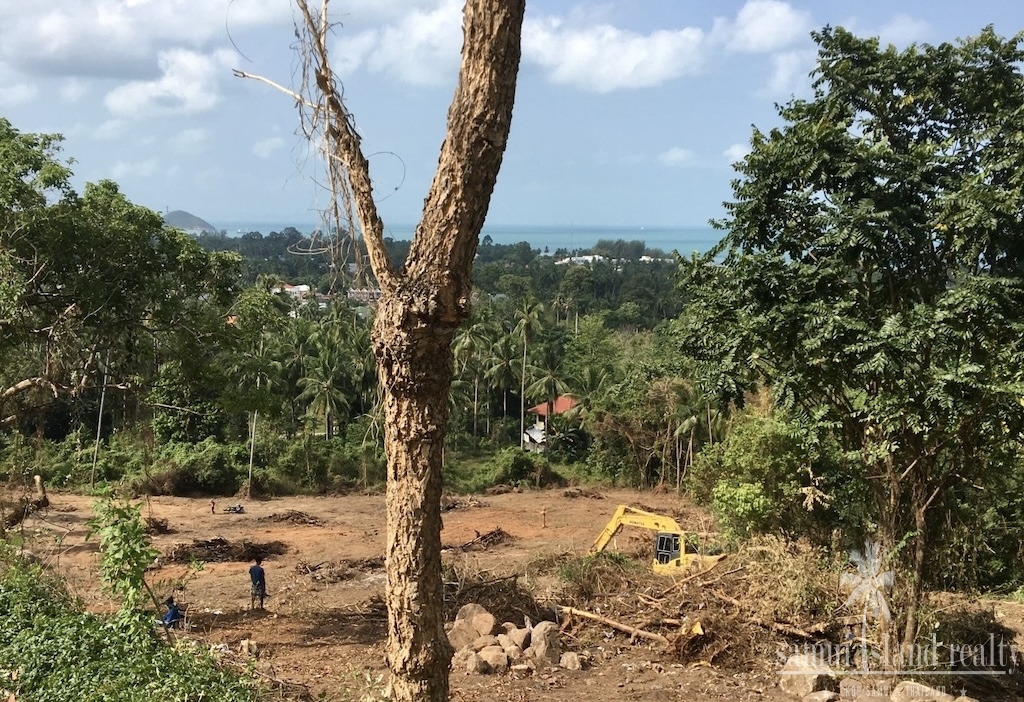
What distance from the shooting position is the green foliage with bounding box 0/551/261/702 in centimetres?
535

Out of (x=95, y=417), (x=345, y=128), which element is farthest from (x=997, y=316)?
(x=95, y=417)

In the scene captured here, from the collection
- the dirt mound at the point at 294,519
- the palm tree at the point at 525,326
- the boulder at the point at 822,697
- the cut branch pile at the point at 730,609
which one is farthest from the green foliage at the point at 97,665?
the palm tree at the point at 525,326

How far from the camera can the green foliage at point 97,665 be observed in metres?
5.35

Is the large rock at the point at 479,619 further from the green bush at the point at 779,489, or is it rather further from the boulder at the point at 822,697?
the green bush at the point at 779,489

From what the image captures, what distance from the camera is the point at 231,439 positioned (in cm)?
3294

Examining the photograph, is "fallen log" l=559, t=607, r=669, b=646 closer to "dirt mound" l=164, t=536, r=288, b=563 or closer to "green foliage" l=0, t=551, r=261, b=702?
"green foliage" l=0, t=551, r=261, b=702

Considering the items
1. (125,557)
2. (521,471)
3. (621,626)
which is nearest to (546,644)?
(621,626)

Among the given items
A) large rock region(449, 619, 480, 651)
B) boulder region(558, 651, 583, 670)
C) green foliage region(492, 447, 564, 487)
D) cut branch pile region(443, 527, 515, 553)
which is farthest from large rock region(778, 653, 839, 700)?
green foliage region(492, 447, 564, 487)

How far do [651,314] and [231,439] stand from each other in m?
38.9

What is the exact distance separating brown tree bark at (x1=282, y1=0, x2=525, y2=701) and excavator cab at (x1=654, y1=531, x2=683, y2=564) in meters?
10.3

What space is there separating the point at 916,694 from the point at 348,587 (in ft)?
32.7

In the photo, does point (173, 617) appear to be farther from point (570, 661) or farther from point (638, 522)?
point (638, 522)

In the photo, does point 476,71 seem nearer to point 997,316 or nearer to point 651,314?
point 997,316

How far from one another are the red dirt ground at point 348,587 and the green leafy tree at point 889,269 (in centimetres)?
290
